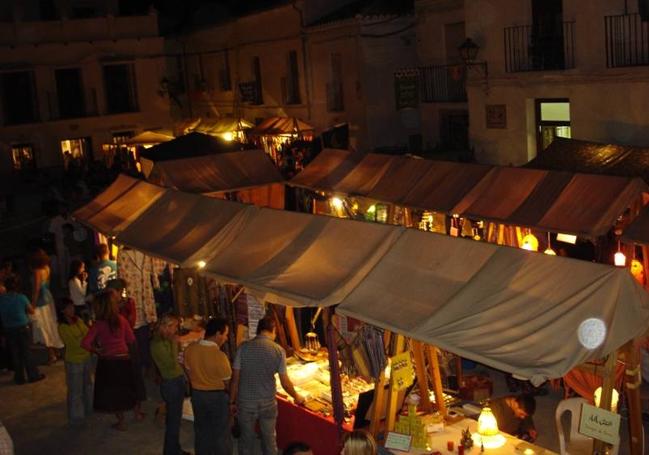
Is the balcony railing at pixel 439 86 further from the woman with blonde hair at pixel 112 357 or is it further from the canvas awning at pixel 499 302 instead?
the canvas awning at pixel 499 302

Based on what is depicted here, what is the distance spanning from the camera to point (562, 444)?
7.48m

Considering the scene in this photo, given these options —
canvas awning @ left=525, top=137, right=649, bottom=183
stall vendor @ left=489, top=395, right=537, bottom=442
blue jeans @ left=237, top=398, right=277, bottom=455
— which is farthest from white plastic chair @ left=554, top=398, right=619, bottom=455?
canvas awning @ left=525, top=137, right=649, bottom=183

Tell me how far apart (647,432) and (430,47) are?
48.4ft

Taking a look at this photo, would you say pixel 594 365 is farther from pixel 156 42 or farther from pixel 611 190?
pixel 156 42

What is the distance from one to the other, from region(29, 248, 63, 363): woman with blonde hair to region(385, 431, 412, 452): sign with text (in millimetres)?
7238

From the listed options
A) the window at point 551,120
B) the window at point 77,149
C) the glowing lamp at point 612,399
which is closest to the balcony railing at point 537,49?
the window at point 551,120

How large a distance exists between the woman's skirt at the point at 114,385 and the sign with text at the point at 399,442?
12.9ft

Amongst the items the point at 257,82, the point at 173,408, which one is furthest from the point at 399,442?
the point at 257,82

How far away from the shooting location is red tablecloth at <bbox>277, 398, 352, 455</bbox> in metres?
8.55

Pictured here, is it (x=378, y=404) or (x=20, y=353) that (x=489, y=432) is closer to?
(x=378, y=404)

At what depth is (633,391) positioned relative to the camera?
22.3ft

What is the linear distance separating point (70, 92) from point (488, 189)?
25965mm

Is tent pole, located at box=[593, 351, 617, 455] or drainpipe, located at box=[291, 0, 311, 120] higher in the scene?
drainpipe, located at box=[291, 0, 311, 120]

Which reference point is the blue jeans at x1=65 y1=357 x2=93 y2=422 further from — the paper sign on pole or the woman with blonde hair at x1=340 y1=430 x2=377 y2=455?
the woman with blonde hair at x1=340 y1=430 x2=377 y2=455
